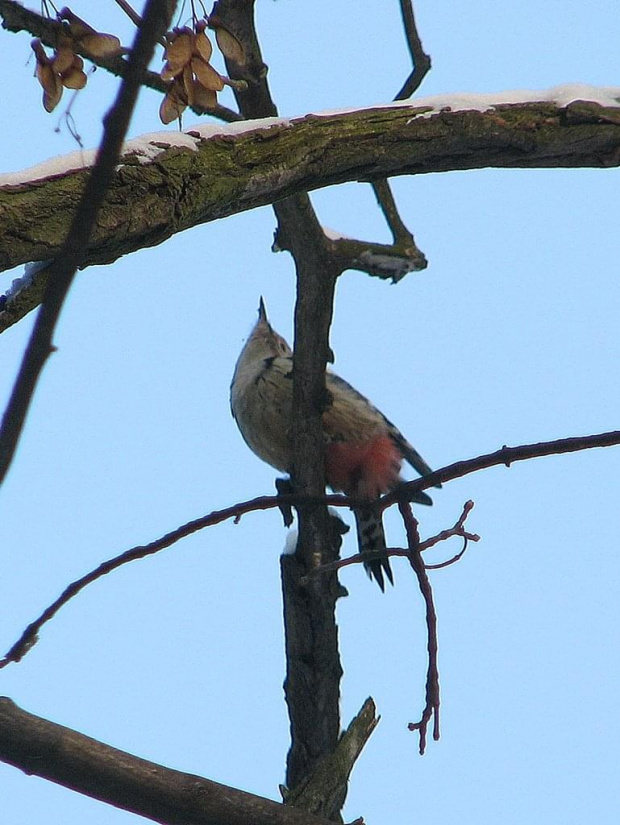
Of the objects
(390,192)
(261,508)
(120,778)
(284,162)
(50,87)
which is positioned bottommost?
(120,778)

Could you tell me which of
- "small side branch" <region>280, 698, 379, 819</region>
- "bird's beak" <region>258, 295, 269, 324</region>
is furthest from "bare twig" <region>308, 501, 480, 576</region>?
"bird's beak" <region>258, 295, 269, 324</region>

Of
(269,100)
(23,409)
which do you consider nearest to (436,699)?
(23,409)

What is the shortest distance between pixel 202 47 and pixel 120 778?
6.09 feet

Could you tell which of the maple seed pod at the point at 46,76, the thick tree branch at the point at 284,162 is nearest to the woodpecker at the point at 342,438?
the thick tree branch at the point at 284,162

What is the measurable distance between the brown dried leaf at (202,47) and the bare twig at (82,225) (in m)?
1.43

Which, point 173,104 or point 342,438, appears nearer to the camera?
point 173,104

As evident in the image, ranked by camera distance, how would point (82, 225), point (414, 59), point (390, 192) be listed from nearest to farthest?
point (82, 225)
point (414, 59)
point (390, 192)

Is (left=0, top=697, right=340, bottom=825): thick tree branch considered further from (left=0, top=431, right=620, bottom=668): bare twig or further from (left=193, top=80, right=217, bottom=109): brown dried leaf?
(left=193, top=80, right=217, bottom=109): brown dried leaf

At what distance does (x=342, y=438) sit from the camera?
5.13 metres

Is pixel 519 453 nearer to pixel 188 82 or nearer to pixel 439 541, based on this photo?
pixel 439 541

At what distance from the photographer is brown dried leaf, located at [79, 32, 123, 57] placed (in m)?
2.47

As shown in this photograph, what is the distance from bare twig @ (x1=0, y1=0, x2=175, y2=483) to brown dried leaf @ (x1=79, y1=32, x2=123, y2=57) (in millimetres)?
1464

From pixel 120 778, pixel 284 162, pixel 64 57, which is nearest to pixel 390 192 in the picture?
pixel 284 162

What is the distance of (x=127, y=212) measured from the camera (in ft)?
8.42
